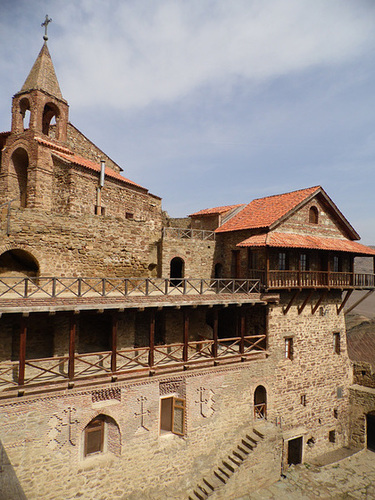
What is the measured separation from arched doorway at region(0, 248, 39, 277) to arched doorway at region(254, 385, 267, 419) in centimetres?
1309

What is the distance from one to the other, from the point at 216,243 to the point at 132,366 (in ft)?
35.2

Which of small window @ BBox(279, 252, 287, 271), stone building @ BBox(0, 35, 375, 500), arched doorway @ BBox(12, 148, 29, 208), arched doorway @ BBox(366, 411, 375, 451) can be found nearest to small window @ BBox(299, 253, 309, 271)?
stone building @ BBox(0, 35, 375, 500)

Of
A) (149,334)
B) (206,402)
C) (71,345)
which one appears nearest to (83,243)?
(149,334)

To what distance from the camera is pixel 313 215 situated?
65.4ft

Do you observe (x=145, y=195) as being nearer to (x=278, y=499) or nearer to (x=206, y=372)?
(x=206, y=372)

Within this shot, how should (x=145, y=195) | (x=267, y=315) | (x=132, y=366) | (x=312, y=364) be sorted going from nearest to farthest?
(x=132, y=366)
(x=267, y=315)
(x=312, y=364)
(x=145, y=195)

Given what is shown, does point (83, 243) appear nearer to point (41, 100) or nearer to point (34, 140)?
point (34, 140)

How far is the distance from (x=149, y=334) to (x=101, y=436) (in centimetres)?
461

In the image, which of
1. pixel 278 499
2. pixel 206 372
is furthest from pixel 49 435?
pixel 278 499

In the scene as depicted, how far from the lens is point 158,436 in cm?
1327

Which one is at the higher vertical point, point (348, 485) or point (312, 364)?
point (312, 364)

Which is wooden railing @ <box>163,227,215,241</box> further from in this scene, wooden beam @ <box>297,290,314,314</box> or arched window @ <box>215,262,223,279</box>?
wooden beam @ <box>297,290,314,314</box>

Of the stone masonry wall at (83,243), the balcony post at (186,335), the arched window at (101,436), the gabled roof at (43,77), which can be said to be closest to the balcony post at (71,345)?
the arched window at (101,436)

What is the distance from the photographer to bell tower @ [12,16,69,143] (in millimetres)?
18750
